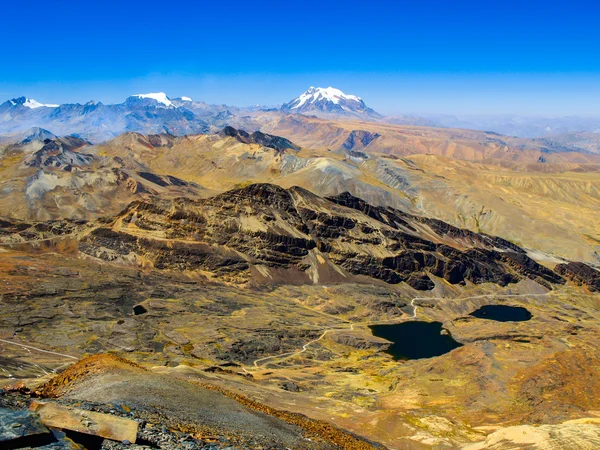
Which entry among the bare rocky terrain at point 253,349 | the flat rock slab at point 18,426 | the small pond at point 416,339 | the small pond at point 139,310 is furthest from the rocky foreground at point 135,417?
the small pond at point 416,339

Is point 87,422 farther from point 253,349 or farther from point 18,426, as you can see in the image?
point 253,349

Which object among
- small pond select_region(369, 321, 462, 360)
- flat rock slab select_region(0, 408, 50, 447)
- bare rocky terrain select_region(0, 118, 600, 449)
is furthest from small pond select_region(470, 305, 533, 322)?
flat rock slab select_region(0, 408, 50, 447)

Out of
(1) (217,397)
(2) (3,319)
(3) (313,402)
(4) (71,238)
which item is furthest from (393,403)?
(4) (71,238)

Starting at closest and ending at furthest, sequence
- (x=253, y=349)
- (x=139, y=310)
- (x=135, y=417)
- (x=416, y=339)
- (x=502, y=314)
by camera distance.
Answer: (x=135, y=417) < (x=253, y=349) < (x=139, y=310) < (x=416, y=339) < (x=502, y=314)

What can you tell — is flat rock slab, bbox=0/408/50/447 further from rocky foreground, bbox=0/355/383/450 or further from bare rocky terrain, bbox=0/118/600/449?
bare rocky terrain, bbox=0/118/600/449

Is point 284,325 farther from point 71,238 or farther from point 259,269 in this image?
point 71,238

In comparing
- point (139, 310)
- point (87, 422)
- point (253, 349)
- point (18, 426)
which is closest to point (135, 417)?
point (87, 422)

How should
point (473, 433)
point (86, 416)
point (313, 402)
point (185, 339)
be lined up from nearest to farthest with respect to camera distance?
point (86, 416) → point (473, 433) → point (313, 402) → point (185, 339)
